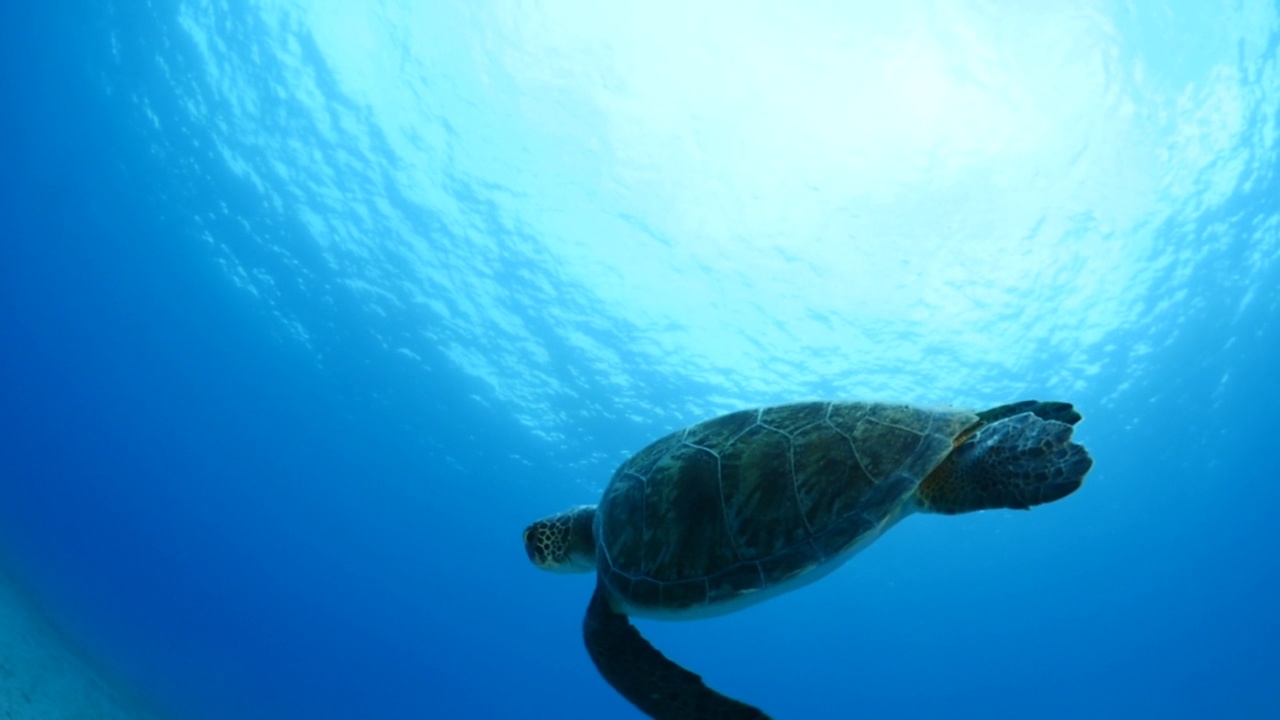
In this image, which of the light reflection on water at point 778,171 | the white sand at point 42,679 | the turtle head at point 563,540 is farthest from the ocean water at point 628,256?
the turtle head at point 563,540

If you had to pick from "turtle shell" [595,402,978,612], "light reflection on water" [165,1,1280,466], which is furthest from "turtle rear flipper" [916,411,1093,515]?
"light reflection on water" [165,1,1280,466]

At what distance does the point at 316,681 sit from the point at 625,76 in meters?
70.2

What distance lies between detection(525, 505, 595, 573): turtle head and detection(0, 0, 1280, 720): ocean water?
1274cm

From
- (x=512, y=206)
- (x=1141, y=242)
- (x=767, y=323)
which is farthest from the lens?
(x=767, y=323)

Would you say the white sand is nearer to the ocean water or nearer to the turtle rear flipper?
the ocean water

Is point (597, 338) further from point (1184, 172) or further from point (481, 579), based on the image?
point (481, 579)

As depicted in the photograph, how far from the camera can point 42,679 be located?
1427 centimetres

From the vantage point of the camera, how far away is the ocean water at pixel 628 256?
48.3 ft

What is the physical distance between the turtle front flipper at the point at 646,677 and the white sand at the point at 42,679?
1177 cm

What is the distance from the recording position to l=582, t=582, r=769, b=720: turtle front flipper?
327cm

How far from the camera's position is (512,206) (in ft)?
60.2

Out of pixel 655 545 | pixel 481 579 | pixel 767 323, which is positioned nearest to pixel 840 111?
pixel 767 323

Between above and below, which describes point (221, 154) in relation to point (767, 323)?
above

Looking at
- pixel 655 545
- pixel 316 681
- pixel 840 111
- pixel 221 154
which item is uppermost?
pixel 316 681
